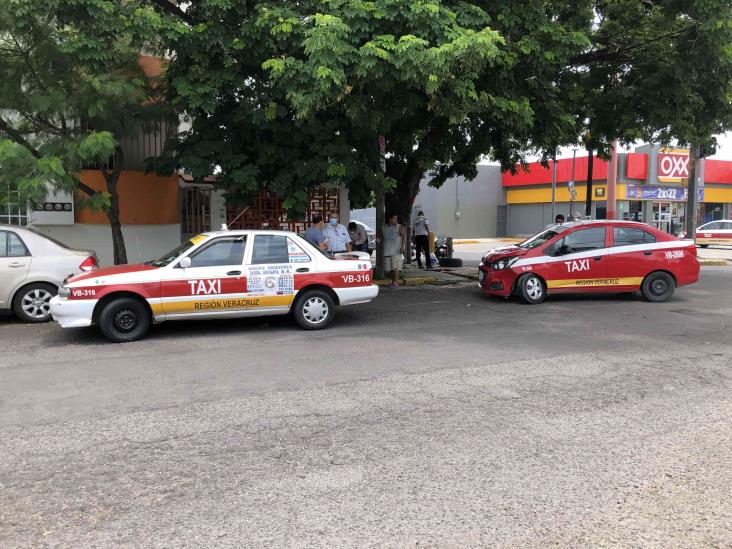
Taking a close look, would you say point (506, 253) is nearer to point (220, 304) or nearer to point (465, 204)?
point (220, 304)

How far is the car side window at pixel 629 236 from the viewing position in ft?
38.4

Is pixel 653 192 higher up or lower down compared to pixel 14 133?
higher up

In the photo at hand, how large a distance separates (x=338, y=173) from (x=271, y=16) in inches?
113

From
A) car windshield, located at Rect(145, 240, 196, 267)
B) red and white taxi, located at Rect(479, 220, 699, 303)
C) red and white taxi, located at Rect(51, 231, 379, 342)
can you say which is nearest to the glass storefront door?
red and white taxi, located at Rect(479, 220, 699, 303)

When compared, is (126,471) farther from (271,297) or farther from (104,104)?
(104,104)

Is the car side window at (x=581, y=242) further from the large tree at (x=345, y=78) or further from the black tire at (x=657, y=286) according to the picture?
the large tree at (x=345, y=78)

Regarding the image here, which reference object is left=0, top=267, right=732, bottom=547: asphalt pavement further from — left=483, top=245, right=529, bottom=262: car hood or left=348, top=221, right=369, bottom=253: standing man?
left=348, top=221, right=369, bottom=253: standing man

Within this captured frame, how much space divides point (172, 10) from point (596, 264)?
30.1 ft

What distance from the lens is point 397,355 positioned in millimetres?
7285

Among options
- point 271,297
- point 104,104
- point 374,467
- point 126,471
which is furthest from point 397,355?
Answer: point 104,104

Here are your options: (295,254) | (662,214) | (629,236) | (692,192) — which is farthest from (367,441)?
(662,214)

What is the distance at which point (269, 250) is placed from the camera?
28.8 ft

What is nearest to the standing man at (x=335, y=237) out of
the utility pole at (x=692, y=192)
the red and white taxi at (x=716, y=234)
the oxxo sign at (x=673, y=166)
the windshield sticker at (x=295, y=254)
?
the windshield sticker at (x=295, y=254)

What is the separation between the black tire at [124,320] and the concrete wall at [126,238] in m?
7.29
